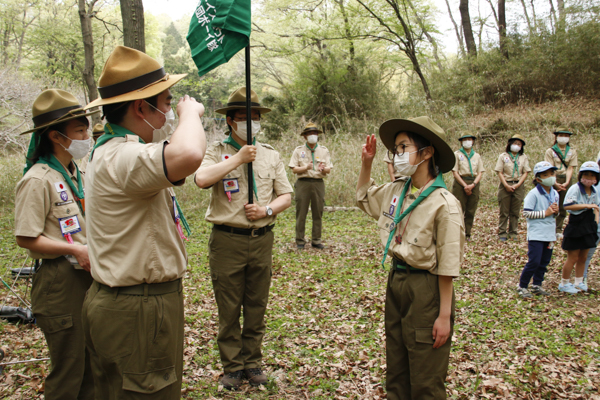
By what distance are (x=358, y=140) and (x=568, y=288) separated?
38.5 feet

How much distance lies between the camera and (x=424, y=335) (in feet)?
8.77

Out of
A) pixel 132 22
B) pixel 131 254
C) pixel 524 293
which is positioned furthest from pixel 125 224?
pixel 524 293

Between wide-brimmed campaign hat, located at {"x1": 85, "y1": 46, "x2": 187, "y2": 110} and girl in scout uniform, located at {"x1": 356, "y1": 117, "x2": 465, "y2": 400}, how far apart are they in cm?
158

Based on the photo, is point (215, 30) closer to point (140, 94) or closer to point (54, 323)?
point (140, 94)

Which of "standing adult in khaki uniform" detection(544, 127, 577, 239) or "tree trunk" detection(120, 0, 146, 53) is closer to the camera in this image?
"tree trunk" detection(120, 0, 146, 53)

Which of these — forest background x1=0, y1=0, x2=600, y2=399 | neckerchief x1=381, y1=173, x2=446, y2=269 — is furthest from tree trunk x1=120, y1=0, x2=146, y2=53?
neckerchief x1=381, y1=173, x2=446, y2=269

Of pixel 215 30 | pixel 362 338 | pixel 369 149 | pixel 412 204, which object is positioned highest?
pixel 215 30

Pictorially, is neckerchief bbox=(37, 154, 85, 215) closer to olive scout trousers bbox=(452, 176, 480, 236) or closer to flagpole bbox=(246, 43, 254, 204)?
flagpole bbox=(246, 43, 254, 204)

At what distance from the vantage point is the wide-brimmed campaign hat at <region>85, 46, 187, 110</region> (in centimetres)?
199

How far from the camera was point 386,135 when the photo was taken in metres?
3.12

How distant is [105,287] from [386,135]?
2.21 meters

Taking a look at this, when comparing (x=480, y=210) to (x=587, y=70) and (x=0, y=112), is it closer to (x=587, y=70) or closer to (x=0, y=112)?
(x=587, y=70)

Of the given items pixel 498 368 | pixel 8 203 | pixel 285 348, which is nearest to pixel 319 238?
pixel 285 348

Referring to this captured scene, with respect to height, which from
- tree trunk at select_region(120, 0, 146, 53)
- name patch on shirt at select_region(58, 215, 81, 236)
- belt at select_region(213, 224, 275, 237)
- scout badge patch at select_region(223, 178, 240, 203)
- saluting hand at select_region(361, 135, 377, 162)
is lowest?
belt at select_region(213, 224, 275, 237)
